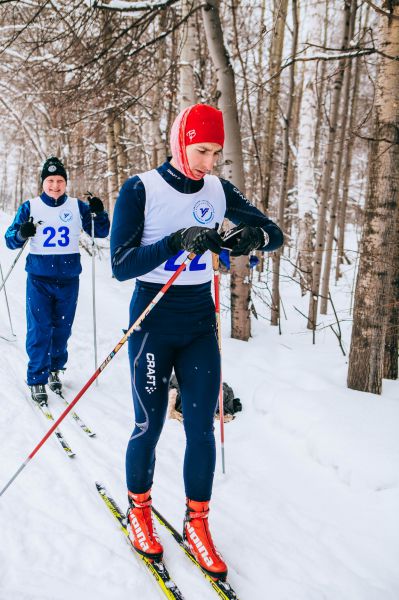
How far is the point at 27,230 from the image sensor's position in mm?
3861

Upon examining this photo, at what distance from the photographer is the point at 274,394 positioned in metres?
4.02

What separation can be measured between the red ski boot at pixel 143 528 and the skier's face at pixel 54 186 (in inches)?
116

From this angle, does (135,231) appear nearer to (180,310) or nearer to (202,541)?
(180,310)

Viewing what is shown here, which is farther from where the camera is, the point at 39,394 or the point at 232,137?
the point at 232,137

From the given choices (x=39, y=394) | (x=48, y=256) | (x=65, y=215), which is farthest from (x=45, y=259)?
(x=39, y=394)

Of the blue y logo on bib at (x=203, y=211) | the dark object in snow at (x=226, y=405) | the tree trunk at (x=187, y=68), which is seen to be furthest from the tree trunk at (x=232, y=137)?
the blue y logo on bib at (x=203, y=211)

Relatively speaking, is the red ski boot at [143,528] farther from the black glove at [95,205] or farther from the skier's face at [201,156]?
the black glove at [95,205]

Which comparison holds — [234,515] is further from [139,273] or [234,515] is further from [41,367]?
[41,367]

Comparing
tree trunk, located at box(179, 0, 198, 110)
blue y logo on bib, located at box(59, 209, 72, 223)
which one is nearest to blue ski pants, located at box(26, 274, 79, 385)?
blue y logo on bib, located at box(59, 209, 72, 223)

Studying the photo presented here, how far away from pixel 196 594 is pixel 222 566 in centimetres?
18

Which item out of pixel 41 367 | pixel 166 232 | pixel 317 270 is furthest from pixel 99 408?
pixel 317 270

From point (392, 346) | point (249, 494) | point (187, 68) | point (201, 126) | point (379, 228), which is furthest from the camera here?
point (187, 68)

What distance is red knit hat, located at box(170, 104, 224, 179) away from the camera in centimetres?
201

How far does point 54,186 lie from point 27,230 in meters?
0.53
